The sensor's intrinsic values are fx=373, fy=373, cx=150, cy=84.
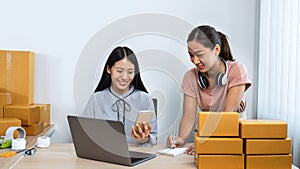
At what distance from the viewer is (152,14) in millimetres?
2348

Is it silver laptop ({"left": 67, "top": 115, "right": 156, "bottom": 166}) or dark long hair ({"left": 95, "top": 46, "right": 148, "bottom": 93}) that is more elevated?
dark long hair ({"left": 95, "top": 46, "right": 148, "bottom": 93})

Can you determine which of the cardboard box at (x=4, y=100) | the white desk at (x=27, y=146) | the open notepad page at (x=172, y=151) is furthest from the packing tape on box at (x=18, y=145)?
the open notepad page at (x=172, y=151)


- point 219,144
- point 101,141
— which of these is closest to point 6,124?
point 101,141

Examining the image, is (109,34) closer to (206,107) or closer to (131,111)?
(131,111)

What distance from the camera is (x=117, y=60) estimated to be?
2131 mm

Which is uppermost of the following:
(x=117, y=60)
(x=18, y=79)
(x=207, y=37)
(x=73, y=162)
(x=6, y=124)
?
(x=207, y=37)

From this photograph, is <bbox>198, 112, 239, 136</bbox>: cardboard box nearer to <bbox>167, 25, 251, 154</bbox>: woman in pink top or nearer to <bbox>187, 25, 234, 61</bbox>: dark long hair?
<bbox>167, 25, 251, 154</bbox>: woman in pink top

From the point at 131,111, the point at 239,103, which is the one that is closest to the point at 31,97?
the point at 131,111

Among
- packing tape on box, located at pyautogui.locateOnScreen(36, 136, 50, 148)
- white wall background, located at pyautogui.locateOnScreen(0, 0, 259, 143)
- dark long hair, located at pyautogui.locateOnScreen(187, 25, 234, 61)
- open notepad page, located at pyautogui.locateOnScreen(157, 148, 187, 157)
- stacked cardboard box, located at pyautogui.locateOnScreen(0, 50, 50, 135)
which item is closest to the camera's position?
open notepad page, located at pyautogui.locateOnScreen(157, 148, 187, 157)

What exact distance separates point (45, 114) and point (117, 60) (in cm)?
54

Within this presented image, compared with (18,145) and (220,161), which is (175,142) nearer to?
(220,161)

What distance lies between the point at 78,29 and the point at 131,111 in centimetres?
62

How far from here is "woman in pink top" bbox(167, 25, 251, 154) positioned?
1916 mm

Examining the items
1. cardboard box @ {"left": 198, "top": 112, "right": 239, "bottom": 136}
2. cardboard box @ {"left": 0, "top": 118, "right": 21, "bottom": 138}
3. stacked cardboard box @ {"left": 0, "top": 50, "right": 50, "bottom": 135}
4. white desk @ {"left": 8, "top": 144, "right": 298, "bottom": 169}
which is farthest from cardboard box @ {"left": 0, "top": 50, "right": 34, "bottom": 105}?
cardboard box @ {"left": 198, "top": 112, "right": 239, "bottom": 136}
